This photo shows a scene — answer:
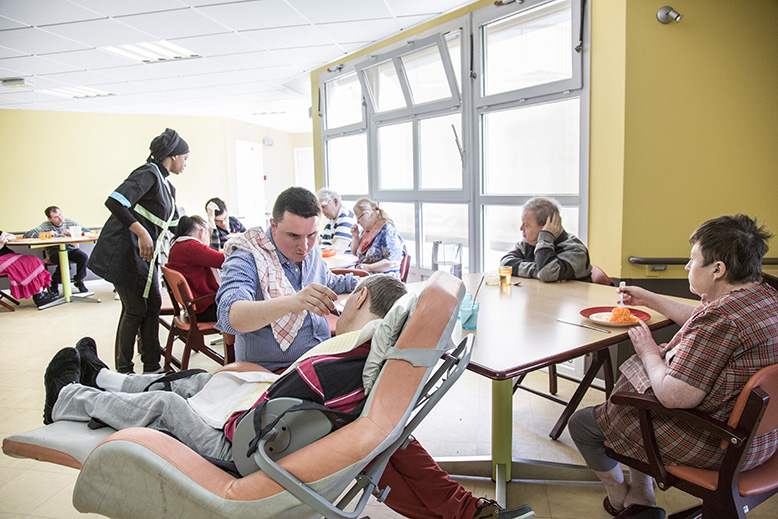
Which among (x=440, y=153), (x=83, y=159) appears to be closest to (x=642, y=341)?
(x=440, y=153)

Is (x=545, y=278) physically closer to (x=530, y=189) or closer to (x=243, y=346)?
(x=530, y=189)

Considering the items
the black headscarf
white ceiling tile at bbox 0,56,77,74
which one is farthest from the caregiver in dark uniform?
white ceiling tile at bbox 0,56,77,74

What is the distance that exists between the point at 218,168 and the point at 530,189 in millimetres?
7985

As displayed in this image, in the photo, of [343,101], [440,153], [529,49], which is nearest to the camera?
[529,49]

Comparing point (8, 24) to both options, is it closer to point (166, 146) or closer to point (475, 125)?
point (166, 146)

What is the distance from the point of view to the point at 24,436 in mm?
1350

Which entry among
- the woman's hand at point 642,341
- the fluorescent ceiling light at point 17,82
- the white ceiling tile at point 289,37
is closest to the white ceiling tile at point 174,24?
the white ceiling tile at point 289,37

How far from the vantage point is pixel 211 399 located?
5.10 feet

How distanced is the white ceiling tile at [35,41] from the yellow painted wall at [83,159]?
405 centimetres

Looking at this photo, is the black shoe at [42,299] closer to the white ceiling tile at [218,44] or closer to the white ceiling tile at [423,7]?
the white ceiling tile at [218,44]

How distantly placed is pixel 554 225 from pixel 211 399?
83.9 inches

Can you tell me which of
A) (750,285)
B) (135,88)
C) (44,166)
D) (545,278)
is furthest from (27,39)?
(750,285)

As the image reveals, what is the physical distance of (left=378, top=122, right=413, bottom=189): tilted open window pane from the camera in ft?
17.1

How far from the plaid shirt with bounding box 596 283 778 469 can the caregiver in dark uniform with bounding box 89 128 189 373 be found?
10.0 feet
